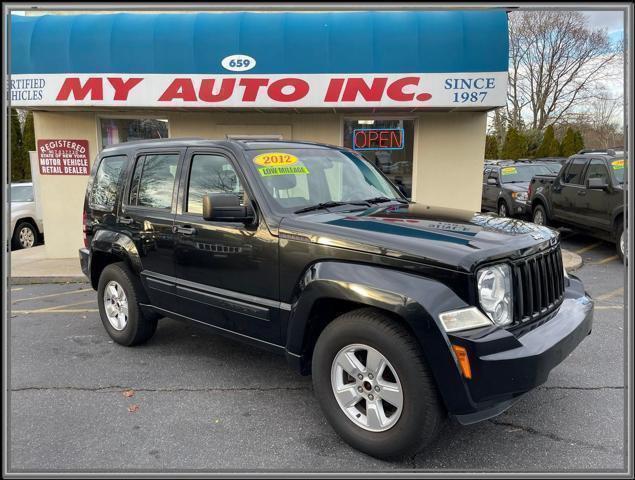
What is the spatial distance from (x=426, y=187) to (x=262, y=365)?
18.1 ft

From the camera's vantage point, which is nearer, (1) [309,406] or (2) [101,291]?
(1) [309,406]

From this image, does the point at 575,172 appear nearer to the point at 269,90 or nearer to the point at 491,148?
the point at 269,90

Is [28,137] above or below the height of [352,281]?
above

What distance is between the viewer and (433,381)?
2.76 m

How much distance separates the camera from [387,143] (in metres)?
9.07

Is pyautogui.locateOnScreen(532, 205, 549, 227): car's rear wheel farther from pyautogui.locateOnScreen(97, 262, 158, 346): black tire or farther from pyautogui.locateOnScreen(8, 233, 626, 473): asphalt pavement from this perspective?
pyautogui.locateOnScreen(97, 262, 158, 346): black tire

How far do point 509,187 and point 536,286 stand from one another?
12125mm

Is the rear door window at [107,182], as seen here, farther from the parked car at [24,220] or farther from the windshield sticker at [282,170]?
the parked car at [24,220]

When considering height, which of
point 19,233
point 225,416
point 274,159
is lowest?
point 225,416

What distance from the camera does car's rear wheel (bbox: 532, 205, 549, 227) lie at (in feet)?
37.8

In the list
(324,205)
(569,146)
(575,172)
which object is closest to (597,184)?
(575,172)

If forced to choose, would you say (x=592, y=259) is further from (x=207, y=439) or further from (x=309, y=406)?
(x=207, y=439)

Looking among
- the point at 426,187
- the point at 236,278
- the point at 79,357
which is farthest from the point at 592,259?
the point at 79,357

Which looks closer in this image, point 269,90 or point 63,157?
point 269,90
